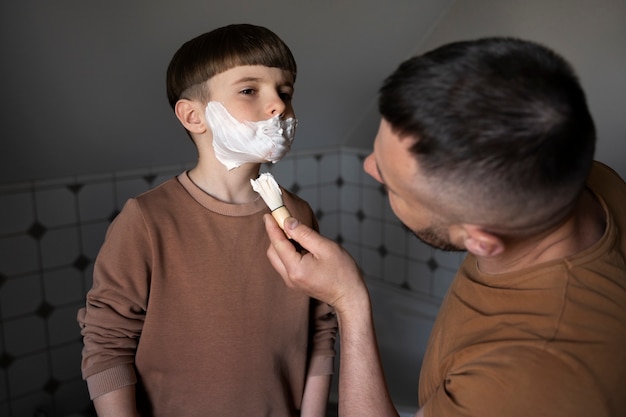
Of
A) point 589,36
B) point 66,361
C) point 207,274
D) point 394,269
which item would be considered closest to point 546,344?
point 207,274

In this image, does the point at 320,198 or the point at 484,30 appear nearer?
the point at 484,30

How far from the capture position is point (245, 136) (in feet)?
3.32

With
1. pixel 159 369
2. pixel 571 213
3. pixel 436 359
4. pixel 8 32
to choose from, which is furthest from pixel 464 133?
pixel 8 32

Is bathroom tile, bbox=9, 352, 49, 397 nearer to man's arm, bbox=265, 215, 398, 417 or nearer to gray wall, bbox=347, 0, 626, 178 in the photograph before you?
man's arm, bbox=265, 215, 398, 417

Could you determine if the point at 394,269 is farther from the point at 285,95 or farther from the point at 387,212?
the point at 285,95

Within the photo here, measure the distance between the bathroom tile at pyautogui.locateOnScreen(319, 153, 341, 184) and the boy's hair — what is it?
3.72ft

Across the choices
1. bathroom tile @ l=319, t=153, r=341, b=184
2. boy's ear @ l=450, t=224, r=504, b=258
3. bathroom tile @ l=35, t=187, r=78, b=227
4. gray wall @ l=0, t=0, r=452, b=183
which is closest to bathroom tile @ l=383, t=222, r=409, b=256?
bathroom tile @ l=319, t=153, r=341, b=184

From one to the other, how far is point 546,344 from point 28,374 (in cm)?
141

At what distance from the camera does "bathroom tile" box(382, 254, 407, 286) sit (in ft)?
7.19

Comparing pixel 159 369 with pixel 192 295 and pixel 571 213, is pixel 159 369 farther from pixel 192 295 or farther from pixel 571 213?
pixel 571 213

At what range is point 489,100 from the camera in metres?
0.69

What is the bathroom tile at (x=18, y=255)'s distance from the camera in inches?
58.4

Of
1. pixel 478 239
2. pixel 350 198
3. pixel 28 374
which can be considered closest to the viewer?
pixel 478 239

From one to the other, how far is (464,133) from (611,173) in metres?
0.45
